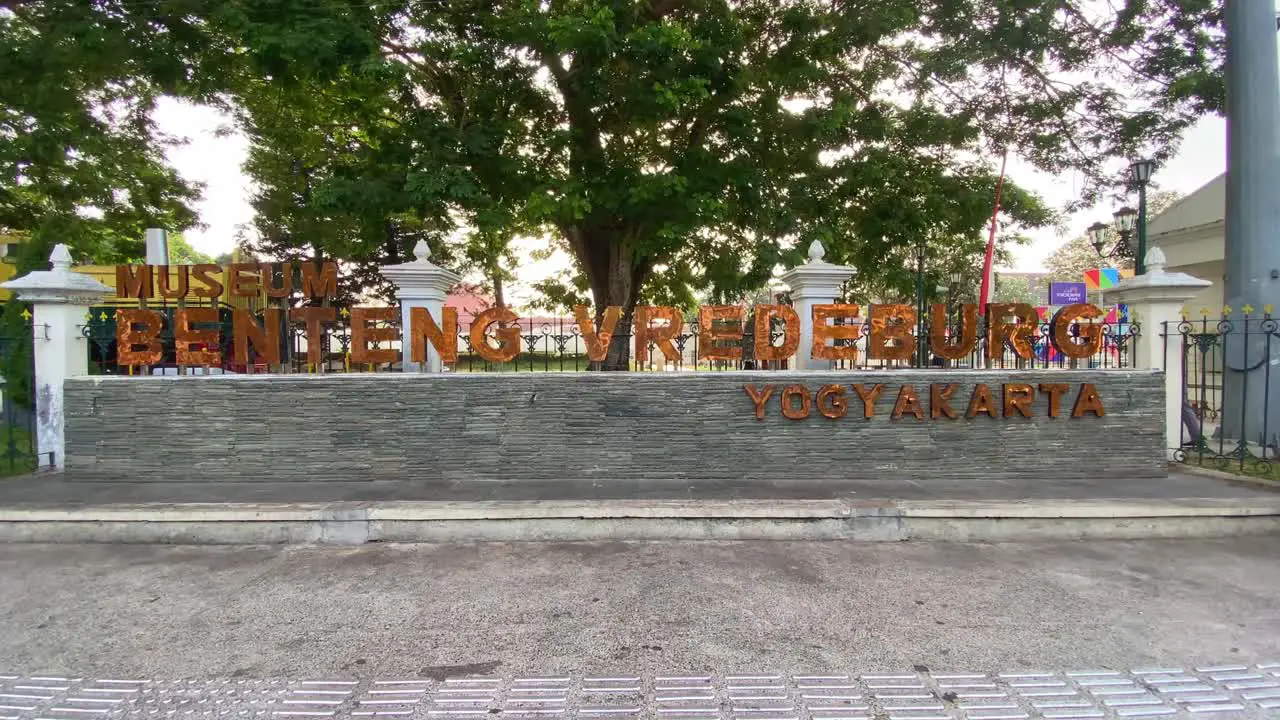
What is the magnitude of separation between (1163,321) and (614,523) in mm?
7067

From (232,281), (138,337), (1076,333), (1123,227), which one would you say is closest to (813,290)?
(1076,333)

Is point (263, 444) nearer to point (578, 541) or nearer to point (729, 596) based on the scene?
point (578, 541)

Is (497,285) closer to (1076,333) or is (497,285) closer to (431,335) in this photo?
(431,335)

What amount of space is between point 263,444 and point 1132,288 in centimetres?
1051

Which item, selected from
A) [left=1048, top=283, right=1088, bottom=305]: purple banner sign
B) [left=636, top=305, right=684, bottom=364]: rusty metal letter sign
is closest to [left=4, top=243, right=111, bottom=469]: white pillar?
[left=636, top=305, right=684, bottom=364]: rusty metal letter sign

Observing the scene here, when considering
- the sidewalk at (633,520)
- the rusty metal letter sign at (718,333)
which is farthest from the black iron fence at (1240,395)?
the rusty metal letter sign at (718,333)

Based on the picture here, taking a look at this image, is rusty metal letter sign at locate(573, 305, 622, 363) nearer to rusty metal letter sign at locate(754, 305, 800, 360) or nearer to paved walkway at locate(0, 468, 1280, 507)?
paved walkway at locate(0, 468, 1280, 507)

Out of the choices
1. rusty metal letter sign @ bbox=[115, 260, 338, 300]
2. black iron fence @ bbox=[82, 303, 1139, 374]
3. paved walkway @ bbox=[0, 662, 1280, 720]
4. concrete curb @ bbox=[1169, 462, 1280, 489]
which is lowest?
paved walkway @ bbox=[0, 662, 1280, 720]

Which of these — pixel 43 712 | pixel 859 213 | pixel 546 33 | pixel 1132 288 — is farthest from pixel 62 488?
pixel 859 213

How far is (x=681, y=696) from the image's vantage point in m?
3.16

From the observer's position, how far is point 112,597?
448 cm

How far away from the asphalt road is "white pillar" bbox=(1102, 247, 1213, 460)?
264 cm

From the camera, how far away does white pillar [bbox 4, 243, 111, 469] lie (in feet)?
24.2

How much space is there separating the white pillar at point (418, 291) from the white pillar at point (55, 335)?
140 inches
